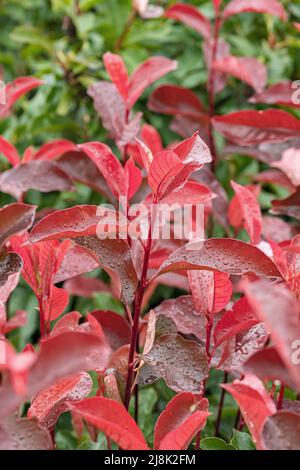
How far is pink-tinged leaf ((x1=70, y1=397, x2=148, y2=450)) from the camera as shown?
2.33 feet

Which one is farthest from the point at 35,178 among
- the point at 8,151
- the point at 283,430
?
the point at 283,430

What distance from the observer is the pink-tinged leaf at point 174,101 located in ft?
5.32

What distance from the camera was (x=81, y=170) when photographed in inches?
53.4

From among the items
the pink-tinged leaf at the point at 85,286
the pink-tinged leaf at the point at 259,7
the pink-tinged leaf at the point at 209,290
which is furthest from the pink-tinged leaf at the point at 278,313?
the pink-tinged leaf at the point at 259,7

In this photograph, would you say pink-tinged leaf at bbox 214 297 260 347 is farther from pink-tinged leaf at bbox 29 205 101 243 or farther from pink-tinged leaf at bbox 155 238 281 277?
pink-tinged leaf at bbox 29 205 101 243

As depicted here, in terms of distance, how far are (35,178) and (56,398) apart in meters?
0.52

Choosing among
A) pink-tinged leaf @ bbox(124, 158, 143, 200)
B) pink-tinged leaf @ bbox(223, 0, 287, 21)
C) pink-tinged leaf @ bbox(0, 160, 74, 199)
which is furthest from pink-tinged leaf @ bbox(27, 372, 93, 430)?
pink-tinged leaf @ bbox(223, 0, 287, 21)

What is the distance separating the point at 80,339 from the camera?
2.06 feet

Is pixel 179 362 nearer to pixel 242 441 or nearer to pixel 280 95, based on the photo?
pixel 242 441

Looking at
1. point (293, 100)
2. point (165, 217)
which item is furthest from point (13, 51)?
point (165, 217)

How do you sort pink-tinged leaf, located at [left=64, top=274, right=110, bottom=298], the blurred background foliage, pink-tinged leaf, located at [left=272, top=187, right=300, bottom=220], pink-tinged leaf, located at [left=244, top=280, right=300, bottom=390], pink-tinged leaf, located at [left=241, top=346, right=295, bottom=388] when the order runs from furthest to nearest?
1. the blurred background foliage
2. pink-tinged leaf, located at [left=64, top=274, right=110, bottom=298]
3. pink-tinged leaf, located at [left=272, top=187, right=300, bottom=220]
4. pink-tinged leaf, located at [left=241, top=346, right=295, bottom=388]
5. pink-tinged leaf, located at [left=244, top=280, right=300, bottom=390]

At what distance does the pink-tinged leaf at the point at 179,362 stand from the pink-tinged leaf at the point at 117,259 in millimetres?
73

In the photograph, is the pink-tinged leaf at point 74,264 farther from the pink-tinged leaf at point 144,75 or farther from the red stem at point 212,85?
the red stem at point 212,85

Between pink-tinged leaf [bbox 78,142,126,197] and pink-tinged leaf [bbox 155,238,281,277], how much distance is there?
0.72ft
